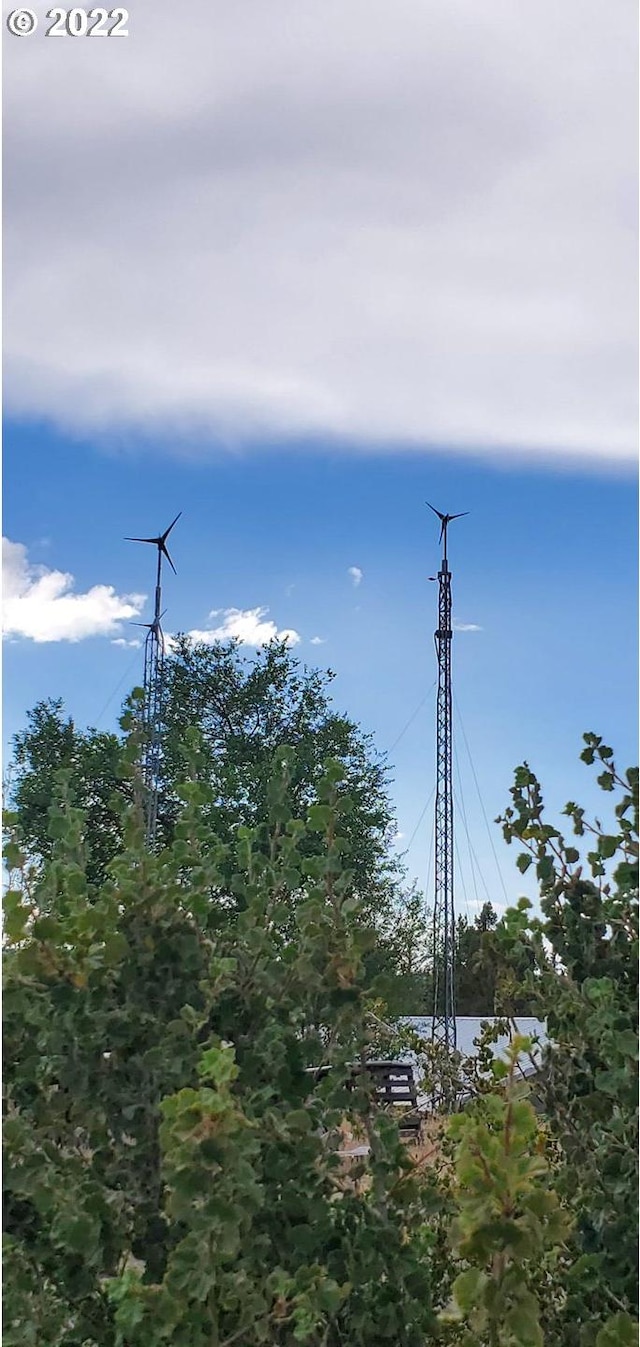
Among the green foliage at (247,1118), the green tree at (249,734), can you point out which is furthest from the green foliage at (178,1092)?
the green tree at (249,734)

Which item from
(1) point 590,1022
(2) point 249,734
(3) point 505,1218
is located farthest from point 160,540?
(3) point 505,1218

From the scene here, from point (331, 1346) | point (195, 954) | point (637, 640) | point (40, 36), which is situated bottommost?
point (331, 1346)

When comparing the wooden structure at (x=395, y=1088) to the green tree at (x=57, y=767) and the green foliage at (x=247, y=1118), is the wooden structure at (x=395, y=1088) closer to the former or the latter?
the green foliage at (x=247, y=1118)

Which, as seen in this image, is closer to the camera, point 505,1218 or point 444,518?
point 505,1218

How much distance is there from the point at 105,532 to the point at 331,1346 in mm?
10128

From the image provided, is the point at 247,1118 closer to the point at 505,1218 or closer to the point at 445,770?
the point at 505,1218

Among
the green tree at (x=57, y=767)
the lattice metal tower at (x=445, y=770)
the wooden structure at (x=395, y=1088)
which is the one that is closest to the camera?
the wooden structure at (x=395, y=1088)

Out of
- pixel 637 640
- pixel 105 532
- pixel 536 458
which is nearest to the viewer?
pixel 637 640

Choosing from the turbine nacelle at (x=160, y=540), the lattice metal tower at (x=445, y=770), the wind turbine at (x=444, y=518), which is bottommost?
the lattice metal tower at (x=445, y=770)

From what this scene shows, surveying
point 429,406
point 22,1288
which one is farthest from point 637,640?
point 429,406

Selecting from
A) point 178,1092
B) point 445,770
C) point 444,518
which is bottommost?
point 178,1092

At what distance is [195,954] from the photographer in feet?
4.61

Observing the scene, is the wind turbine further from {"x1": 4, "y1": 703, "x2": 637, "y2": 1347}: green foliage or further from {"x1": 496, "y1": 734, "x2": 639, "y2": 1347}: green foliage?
{"x1": 4, "y1": 703, "x2": 637, "y2": 1347}: green foliage

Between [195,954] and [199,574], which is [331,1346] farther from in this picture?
[199,574]
